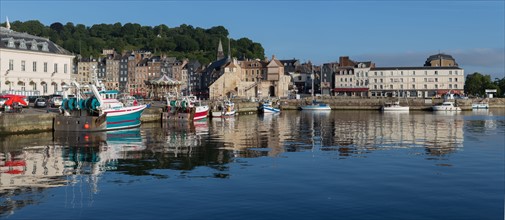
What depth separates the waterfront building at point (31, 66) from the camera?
61.7m

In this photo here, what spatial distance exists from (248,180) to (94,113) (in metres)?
26.7

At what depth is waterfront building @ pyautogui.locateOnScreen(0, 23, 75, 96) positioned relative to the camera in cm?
6172

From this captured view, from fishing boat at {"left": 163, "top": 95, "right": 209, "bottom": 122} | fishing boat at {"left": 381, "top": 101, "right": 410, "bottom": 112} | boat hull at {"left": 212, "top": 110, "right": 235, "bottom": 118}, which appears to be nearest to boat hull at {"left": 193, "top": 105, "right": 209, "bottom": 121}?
fishing boat at {"left": 163, "top": 95, "right": 209, "bottom": 122}

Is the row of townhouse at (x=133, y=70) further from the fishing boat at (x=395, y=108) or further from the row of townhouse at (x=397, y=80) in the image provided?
the fishing boat at (x=395, y=108)

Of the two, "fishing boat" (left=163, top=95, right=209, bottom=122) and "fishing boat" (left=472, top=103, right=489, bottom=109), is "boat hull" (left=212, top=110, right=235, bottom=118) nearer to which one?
"fishing boat" (left=163, top=95, right=209, bottom=122)

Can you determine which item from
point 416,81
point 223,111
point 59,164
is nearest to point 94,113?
point 59,164

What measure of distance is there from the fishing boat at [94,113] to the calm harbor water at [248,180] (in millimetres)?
6180

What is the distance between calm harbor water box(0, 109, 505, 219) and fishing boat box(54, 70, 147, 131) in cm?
618

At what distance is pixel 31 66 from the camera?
210 ft

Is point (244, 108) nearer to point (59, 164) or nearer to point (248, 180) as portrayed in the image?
point (59, 164)

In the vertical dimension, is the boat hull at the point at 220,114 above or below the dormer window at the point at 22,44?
below

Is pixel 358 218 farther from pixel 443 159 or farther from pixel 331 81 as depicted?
pixel 331 81

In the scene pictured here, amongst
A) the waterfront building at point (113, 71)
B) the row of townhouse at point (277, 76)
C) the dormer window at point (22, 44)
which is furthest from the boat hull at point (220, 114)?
the waterfront building at point (113, 71)

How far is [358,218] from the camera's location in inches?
585
